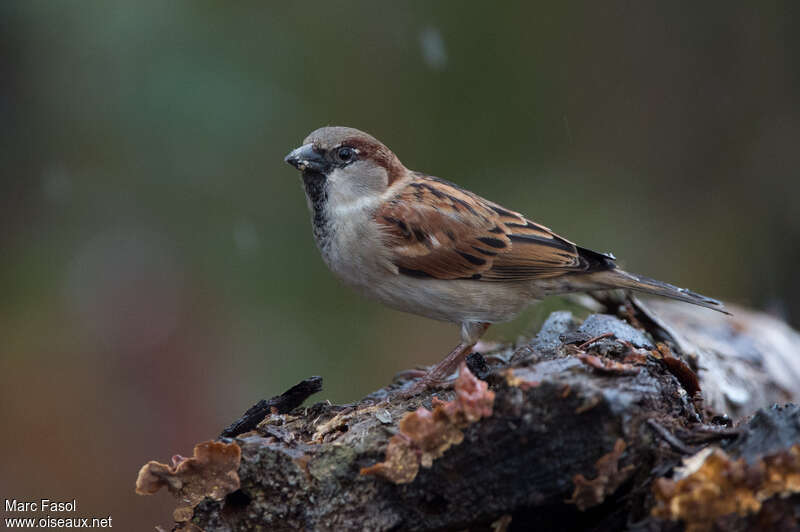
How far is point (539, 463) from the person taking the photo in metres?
2.09

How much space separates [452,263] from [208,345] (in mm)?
2127

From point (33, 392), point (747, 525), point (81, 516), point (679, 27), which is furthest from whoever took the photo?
point (679, 27)

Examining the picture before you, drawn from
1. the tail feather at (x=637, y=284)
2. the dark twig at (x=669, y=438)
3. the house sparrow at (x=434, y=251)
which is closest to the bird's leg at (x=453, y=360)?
the house sparrow at (x=434, y=251)

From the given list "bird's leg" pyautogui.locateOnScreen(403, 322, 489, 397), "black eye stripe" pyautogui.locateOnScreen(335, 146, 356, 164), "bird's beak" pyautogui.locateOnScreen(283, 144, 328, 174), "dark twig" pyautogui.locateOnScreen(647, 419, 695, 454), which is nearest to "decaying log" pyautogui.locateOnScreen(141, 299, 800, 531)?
"dark twig" pyautogui.locateOnScreen(647, 419, 695, 454)

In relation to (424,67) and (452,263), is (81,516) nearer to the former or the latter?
(452,263)

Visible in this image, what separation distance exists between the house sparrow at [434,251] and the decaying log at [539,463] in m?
1.37

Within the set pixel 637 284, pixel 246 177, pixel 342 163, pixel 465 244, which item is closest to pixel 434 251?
pixel 465 244

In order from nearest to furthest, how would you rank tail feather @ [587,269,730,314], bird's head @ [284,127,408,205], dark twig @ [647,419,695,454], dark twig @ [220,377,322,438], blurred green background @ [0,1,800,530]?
1. dark twig @ [647,419,695,454]
2. dark twig @ [220,377,322,438]
3. tail feather @ [587,269,730,314]
4. bird's head @ [284,127,408,205]
5. blurred green background @ [0,1,800,530]

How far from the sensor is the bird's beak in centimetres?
395

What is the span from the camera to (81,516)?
4.64 m

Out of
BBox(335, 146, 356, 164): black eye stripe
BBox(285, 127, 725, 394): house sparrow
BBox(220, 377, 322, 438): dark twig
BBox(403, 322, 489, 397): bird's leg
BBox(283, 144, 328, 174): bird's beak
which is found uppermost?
BBox(335, 146, 356, 164): black eye stripe

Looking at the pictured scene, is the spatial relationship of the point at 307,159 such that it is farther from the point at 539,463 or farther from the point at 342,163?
the point at 539,463

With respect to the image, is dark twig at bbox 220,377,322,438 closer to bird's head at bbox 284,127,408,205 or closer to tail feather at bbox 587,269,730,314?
bird's head at bbox 284,127,408,205

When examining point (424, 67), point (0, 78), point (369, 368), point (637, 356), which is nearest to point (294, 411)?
point (637, 356)
